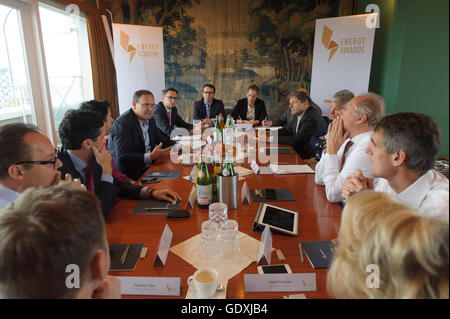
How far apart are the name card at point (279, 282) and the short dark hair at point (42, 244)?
561mm

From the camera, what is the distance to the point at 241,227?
4.76 feet

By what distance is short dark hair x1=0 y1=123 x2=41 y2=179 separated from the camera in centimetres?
129

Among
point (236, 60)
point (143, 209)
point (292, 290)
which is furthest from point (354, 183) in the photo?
point (236, 60)

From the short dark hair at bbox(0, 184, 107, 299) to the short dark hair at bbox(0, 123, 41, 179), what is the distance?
0.82 meters

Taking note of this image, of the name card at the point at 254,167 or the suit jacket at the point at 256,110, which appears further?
the suit jacket at the point at 256,110

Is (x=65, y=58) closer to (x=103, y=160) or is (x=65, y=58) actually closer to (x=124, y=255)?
(x=103, y=160)

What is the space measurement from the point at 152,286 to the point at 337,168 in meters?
1.41

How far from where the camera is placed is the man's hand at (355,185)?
151cm

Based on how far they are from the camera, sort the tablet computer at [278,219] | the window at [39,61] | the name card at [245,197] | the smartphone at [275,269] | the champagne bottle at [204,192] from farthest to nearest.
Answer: the window at [39,61] < the name card at [245,197] < the champagne bottle at [204,192] < the tablet computer at [278,219] < the smartphone at [275,269]

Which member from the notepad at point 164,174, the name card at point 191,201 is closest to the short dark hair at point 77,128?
the notepad at point 164,174

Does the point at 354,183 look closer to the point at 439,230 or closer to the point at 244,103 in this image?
the point at 439,230

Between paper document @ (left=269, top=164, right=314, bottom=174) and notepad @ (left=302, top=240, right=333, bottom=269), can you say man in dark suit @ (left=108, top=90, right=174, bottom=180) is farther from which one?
notepad @ (left=302, top=240, right=333, bottom=269)

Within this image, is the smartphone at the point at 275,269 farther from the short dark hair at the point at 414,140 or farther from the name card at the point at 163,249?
the short dark hair at the point at 414,140

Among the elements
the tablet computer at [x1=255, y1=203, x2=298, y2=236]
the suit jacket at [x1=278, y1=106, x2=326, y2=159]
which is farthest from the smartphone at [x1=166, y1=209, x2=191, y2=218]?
the suit jacket at [x1=278, y1=106, x2=326, y2=159]
